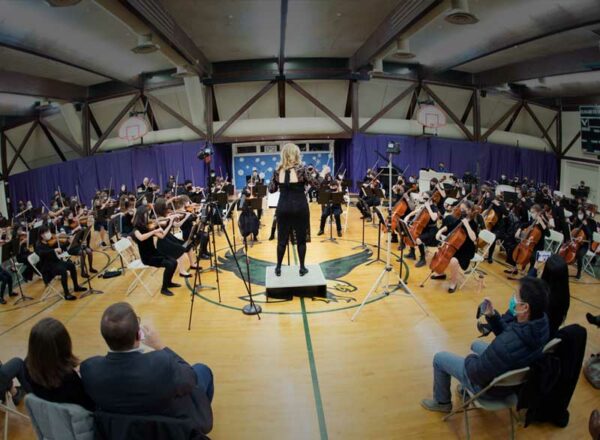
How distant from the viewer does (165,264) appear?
704 centimetres

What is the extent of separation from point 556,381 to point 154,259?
591cm

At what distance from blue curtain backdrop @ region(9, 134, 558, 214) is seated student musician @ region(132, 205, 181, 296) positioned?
10036 millimetres

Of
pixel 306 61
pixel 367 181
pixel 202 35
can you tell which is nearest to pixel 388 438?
pixel 367 181

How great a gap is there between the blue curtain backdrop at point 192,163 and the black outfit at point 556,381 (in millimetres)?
13529

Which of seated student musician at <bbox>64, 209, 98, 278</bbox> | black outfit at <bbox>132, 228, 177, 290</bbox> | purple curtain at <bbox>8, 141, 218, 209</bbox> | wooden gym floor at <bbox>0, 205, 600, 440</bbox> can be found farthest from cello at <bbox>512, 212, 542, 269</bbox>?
purple curtain at <bbox>8, 141, 218, 209</bbox>

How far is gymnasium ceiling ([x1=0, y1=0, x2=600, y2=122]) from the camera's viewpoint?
8.69 meters

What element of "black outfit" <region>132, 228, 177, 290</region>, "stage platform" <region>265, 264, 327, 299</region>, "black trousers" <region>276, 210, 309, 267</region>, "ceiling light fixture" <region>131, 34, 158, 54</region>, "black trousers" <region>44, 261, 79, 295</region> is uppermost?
"ceiling light fixture" <region>131, 34, 158, 54</region>

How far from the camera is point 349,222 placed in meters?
12.5

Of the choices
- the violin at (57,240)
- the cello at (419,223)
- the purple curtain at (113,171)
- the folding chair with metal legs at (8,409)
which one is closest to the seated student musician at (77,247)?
the violin at (57,240)

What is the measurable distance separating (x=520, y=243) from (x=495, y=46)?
700 cm

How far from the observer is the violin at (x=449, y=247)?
680 cm

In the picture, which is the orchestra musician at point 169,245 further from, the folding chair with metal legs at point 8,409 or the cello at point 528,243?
the cello at point 528,243

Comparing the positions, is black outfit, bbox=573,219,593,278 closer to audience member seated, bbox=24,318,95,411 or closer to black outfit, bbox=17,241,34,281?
audience member seated, bbox=24,318,95,411

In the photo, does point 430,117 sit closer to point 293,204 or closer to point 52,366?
point 293,204
